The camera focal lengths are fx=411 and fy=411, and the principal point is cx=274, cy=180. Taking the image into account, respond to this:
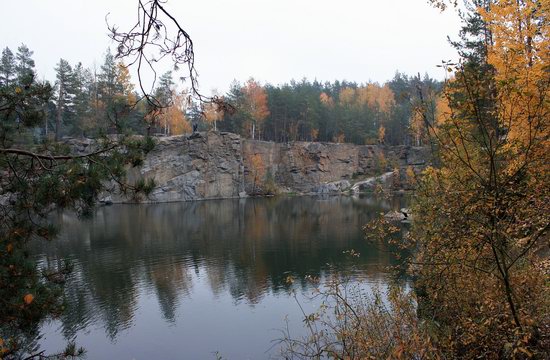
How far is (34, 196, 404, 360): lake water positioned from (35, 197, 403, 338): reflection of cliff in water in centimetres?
6

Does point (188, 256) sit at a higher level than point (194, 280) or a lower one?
higher

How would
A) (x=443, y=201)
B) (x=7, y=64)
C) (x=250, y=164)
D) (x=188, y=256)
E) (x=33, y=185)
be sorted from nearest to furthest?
(x=443, y=201) → (x=33, y=185) → (x=188, y=256) → (x=7, y=64) → (x=250, y=164)

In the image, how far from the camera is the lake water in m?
14.2

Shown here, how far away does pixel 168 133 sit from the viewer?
71.9 meters

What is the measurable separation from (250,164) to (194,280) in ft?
169

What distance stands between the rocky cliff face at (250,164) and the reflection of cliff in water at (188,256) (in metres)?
20.0

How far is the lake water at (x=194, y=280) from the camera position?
46.8ft

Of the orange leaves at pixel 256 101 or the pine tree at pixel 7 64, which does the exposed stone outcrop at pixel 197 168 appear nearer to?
the orange leaves at pixel 256 101

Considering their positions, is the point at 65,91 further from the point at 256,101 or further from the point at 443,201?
the point at 443,201

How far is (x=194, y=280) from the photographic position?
2084 centimetres

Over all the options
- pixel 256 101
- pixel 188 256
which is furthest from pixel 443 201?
pixel 256 101

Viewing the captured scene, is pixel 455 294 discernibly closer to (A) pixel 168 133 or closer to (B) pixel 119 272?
(B) pixel 119 272

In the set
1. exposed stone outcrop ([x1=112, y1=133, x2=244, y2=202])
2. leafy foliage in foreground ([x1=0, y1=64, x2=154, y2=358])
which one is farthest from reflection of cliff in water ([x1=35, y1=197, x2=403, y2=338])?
exposed stone outcrop ([x1=112, y1=133, x2=244, y2=202])

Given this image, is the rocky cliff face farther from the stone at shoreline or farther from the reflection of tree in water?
the reflection of tree in water
